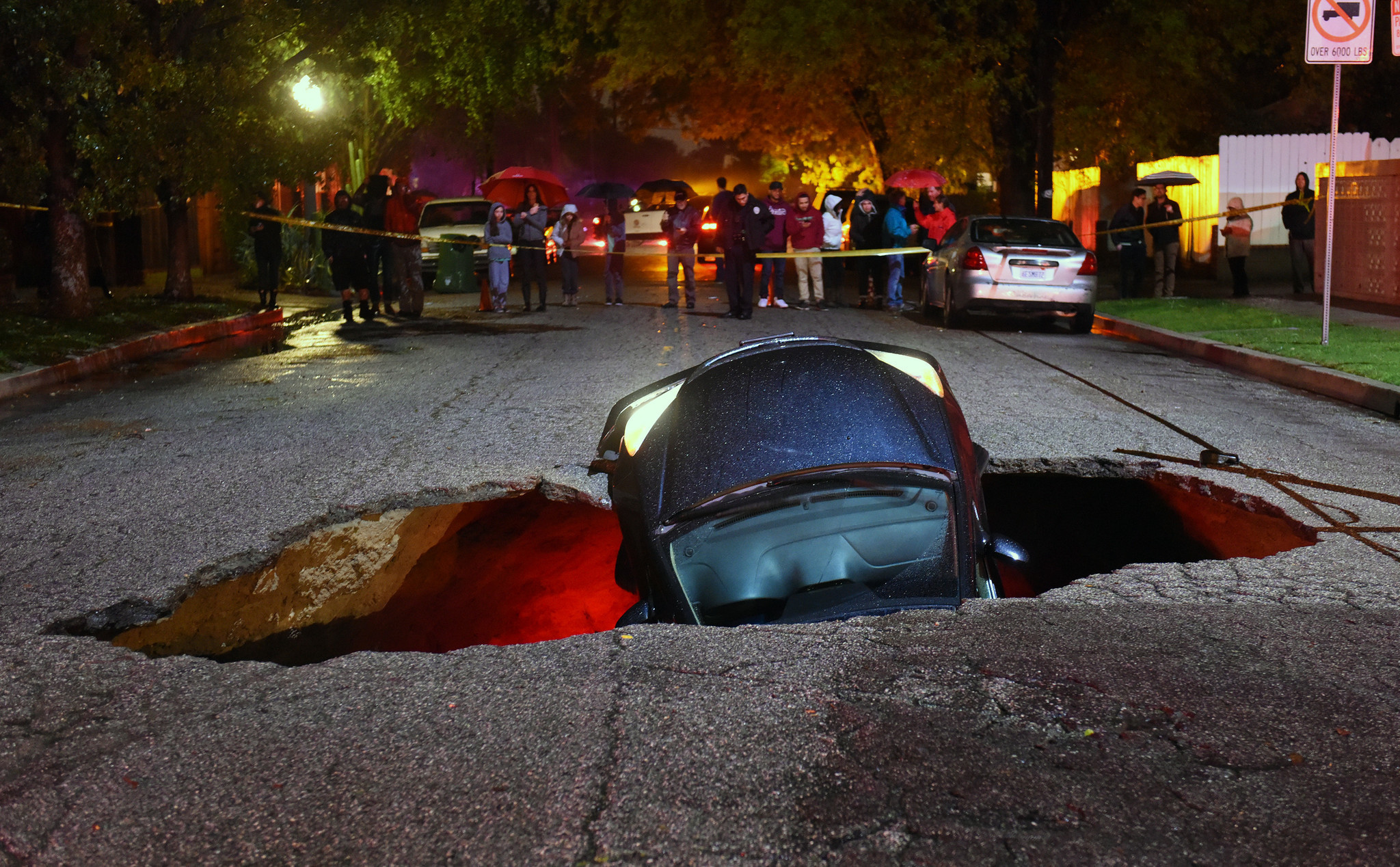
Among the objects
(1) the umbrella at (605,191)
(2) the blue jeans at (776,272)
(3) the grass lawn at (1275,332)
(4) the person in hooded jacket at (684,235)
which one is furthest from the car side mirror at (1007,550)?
(1) the umbrella at (605,191)

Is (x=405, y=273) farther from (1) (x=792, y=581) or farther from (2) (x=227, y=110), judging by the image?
(1) (x=792, y=581)

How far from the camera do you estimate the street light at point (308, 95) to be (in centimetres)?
2444

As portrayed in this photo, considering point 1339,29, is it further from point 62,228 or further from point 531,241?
point 62,228

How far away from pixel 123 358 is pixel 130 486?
24.9 feet

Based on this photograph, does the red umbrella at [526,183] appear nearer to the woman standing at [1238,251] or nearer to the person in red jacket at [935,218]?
the person in red jacket at [935,218]

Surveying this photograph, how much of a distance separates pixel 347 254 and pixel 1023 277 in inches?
360

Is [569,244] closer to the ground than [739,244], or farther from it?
farther from it

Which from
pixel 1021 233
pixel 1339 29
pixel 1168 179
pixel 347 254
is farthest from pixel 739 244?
pixel 1168 179

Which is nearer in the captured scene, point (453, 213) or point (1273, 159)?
point (453, 213)

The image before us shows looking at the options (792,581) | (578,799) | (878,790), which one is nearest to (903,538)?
(792,581)

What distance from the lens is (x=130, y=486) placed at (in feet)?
23.7

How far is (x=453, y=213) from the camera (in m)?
26.1

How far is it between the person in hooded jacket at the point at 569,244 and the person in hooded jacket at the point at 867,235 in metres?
4.49

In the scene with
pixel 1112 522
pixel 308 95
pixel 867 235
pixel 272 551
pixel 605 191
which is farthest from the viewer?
pixel 605 191
